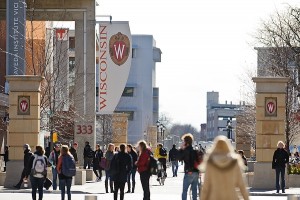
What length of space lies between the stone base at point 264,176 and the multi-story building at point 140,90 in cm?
12033

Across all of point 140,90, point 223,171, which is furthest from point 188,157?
point 140,90

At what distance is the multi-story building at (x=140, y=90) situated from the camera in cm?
16425

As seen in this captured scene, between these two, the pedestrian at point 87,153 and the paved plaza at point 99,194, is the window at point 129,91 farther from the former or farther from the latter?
the paved plaza at point 99,194

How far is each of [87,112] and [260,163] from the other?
20.3m

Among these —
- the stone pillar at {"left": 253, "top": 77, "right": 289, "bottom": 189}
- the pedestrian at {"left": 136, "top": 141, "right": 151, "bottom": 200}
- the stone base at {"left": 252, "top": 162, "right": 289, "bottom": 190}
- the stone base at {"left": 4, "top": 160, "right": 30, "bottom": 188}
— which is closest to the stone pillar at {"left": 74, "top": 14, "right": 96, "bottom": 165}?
the stone base at {"left": 4, "top": 160, "right": 30, "bottom": 188}

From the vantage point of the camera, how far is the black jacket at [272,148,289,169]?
38.0 meters

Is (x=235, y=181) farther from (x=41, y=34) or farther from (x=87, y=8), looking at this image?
(x=41, y=34)

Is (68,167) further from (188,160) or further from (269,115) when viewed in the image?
(269,115)

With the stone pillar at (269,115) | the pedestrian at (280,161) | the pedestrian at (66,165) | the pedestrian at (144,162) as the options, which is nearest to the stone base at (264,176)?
the stone pillar at (269,115)

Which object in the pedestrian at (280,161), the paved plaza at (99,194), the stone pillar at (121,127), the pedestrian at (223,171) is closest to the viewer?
the pedestrian at (223,171)

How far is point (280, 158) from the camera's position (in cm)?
3806

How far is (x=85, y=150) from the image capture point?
5378 centimetres

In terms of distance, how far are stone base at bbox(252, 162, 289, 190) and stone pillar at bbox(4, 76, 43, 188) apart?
8050 millimetres

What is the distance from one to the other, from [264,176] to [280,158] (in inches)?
103
